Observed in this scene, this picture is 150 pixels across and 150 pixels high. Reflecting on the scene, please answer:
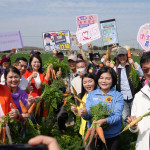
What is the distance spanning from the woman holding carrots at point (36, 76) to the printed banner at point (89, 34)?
2.22 metres

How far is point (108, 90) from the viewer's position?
305 cm

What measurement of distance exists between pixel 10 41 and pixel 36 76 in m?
1.48

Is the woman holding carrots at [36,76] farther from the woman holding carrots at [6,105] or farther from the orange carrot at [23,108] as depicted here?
the woman holding carrots at [6,105]

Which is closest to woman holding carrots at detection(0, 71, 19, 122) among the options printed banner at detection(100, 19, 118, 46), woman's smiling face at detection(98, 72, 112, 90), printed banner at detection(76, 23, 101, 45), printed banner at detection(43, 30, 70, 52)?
woman's smiling face at detection(98, 72, 112, 90)

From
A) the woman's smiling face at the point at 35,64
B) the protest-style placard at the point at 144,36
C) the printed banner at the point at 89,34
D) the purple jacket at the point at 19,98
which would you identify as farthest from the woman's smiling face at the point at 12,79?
the printed banner at the point at 89,34

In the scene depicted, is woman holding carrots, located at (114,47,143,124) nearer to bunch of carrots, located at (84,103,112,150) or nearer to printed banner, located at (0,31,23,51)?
bunch of carrots, located at (84,103,112,150)

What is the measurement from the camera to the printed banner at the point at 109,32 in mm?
6398

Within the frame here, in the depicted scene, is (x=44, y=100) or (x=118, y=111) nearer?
(x=118, y=111)

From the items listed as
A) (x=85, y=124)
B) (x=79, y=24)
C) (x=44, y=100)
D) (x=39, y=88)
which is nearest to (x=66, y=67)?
(x=39, y=88)

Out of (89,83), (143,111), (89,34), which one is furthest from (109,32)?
(143,111)

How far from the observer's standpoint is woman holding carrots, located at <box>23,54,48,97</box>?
165 inches

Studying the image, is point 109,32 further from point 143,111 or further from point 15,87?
point 143,111

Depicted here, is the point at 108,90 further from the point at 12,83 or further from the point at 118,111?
the point at 12,83

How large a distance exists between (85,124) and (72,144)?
0.86 meters
